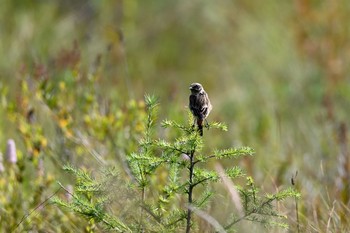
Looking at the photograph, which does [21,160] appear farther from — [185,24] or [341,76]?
[185,24]

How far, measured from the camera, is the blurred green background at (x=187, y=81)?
4.71 metres

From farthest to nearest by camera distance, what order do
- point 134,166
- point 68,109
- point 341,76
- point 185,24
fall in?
point 185,24
point 341,76
point 68,109
point 134,166

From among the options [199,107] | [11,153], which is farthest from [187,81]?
[199,107]

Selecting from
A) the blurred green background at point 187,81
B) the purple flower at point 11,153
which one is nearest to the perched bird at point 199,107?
the blurred green background at point 187,81

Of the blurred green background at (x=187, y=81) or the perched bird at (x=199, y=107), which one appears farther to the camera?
the blurred green background at (x=187, y=81)

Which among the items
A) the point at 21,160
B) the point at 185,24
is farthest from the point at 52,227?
the point at 185,24

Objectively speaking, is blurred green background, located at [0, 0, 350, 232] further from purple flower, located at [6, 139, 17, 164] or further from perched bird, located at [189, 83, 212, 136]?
perched bird, located at [189, 83, 212, 136]

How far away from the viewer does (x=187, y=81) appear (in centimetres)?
993

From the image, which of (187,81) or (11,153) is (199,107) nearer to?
(11,153)

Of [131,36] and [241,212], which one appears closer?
[241,212]

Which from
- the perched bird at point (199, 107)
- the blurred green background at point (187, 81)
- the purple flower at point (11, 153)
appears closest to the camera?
the perched bird at point (199, 107)

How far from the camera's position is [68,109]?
4934 millimetres

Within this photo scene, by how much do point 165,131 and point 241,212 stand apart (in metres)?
1.95

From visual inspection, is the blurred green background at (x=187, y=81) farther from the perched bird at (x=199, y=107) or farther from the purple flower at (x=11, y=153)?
the perched bird at (x=199, y=107)
